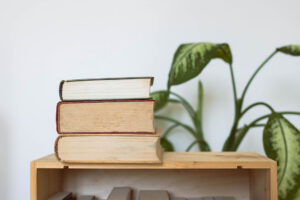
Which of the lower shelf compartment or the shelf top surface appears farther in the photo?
the lower shelf compartment

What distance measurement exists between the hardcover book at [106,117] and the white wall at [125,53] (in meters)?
0.45

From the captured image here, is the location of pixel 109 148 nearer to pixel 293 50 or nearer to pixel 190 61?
pixel 190 61

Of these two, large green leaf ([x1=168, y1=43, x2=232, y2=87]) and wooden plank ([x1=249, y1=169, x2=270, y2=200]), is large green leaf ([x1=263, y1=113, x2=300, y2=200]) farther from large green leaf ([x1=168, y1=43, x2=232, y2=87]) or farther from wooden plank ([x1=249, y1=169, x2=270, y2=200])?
large green leaf ([x1=168, y1=43, x2=232, y2=87])

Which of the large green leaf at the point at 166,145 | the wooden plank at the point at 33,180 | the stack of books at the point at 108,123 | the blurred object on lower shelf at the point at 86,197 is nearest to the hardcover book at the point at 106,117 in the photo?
the stack of books at the point at 108,123

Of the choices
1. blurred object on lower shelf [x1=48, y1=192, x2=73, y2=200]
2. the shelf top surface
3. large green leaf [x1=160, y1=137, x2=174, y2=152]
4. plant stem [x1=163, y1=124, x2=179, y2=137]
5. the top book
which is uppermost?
the top book

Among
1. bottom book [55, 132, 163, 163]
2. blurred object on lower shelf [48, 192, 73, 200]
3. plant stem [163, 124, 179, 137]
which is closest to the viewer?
bottom book [55, 132, 163, 163]

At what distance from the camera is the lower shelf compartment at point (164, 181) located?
0.70 m

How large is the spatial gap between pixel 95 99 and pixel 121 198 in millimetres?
234

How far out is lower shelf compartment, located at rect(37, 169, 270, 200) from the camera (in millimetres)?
704

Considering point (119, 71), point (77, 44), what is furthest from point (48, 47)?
point (119, 71)

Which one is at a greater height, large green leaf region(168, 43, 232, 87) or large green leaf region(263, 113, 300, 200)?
large green leaf region(168, 43, 232, 87)

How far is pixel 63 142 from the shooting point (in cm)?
55

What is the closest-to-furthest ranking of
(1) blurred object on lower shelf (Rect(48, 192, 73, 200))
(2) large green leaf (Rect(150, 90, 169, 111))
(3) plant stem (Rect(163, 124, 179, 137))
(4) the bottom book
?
(4) the bottom book < (1) blurred object on lower shelf (Rect(48, 192, 73, 200)) < (2) large green leaf (Rect(150, 90, 169, 111)) < (3) plant stem (Rect(163, 124, 179, 137))

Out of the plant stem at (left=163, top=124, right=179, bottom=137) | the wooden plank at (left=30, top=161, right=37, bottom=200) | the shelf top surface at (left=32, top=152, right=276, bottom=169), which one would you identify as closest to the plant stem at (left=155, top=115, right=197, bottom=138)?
the plant stem at (left=163, top=124, right=179, bottom=137)
